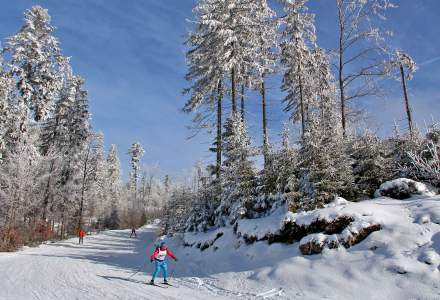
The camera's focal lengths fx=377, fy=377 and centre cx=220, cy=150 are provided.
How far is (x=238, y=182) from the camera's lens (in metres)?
18.0

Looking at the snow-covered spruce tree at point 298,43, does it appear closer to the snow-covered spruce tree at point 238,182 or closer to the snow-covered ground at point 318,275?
the snow-covered spruce tree at point 238,182

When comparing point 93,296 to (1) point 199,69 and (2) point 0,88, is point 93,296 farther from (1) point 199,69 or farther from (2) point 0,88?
(2) point 0,88

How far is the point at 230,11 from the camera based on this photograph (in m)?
25.0

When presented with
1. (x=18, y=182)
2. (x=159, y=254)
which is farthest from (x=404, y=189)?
(x=18, y=182)

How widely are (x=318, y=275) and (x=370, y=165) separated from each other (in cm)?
586

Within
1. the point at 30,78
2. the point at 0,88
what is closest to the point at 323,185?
the point at 0,88

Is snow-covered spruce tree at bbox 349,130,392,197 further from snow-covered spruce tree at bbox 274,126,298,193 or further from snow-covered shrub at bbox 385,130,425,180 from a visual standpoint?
snow-covered spruce tree at bbox 274,126,298,193

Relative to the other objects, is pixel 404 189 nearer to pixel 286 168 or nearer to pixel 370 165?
pixel 370 165

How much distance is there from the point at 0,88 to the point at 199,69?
13749 mm

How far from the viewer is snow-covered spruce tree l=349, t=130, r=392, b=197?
1407 centimetres

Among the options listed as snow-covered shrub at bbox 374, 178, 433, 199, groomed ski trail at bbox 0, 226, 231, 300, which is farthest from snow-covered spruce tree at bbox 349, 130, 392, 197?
groomed ski trail at bbox 0, 226, 231, 300

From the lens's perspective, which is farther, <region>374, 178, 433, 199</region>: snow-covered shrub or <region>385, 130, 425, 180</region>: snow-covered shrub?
<region>385, 130, 425, 180</region>: snow-covered shrub

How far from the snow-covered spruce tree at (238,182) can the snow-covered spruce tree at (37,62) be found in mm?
17968

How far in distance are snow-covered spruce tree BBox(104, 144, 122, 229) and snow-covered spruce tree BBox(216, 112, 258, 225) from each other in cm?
5476
